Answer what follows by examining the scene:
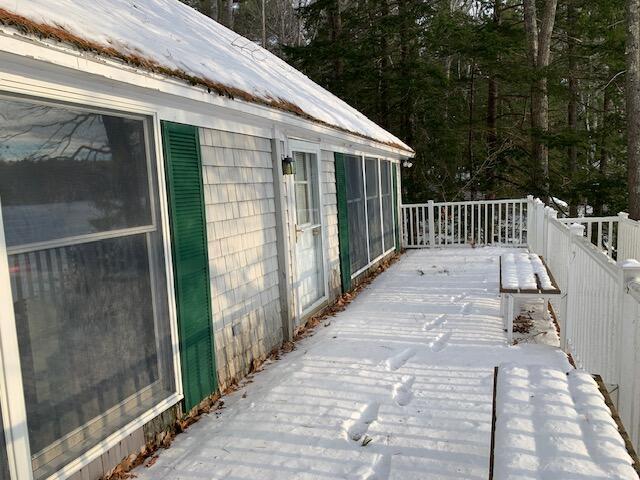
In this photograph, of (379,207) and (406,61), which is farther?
(406,61)

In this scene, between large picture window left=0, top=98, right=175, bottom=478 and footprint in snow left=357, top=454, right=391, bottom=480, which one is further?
footprint in snow left=357, top=454, right=391, bottom=480

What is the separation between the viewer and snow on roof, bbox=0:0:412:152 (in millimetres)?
2275

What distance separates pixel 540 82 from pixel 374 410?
40.8 ft

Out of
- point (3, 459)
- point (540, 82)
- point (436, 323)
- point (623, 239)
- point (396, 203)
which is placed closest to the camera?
point (3, 459)

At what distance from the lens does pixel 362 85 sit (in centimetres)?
1606

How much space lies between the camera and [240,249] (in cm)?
432

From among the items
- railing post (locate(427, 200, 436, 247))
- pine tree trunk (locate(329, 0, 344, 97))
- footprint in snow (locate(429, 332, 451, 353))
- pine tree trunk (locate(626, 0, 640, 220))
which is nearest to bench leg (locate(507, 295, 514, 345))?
footprint in snow (locate(429, 332, 451, 353))

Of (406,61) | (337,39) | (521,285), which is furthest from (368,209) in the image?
(337,39)

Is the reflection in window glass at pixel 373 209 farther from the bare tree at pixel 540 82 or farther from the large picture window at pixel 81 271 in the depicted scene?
the large picture window at pixel 81 271

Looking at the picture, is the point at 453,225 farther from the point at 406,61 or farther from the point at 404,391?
the point at 404,391

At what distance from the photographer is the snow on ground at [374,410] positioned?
2.78 m

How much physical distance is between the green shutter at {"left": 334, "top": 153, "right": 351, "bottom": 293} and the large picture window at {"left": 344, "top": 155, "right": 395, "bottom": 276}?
0.77 ft

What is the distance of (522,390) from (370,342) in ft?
8.13

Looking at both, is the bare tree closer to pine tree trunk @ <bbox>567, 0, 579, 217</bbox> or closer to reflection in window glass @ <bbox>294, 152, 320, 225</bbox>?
pine tree trunk @ <bbox>567, 0, 579, 217</bbox>
